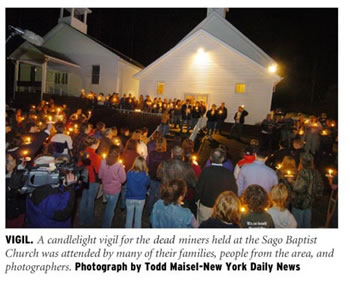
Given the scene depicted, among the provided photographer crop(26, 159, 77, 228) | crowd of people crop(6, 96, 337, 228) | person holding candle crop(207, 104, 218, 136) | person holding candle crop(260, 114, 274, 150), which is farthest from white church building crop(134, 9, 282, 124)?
photographer crop(26, 159, 77, 228)

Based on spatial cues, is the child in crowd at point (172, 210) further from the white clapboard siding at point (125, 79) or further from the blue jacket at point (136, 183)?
the white clapboard siding at point (125, 79)

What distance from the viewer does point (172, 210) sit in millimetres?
3488

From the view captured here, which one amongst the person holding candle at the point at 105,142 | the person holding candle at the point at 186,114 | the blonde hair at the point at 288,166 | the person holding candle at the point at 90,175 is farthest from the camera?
the person holding candle at the point at 186,114

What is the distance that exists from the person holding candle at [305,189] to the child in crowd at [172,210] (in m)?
2.20

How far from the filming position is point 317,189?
456cm

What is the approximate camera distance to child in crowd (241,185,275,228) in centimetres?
336

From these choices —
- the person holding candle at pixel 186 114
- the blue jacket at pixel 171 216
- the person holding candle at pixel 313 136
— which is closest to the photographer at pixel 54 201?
the blue jacket at pixel 171 216

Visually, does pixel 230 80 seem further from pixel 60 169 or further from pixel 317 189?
pixel 60 169

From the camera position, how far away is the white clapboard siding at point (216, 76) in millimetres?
15906

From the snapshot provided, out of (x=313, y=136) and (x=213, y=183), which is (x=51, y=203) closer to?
(x=213, y=183)

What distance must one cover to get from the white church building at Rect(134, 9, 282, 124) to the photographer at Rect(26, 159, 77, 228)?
13833mm

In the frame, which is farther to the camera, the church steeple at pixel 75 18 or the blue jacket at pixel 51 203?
the church steeple at pixel 75 18

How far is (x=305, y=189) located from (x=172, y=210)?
256 centimetres
